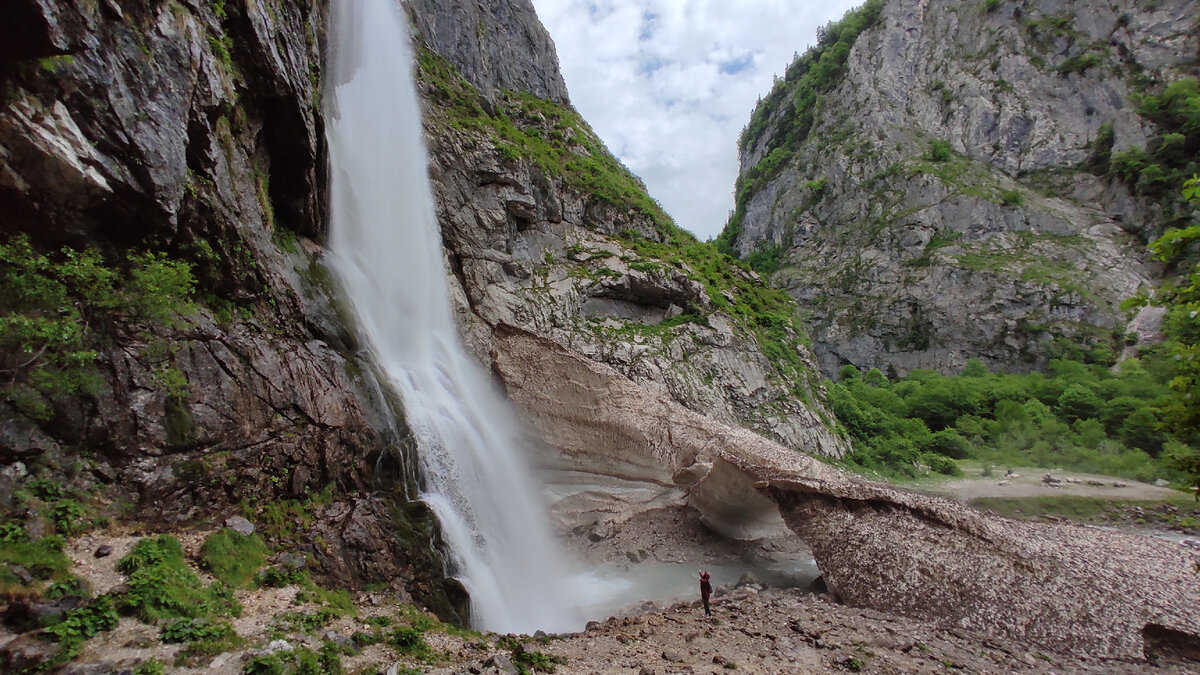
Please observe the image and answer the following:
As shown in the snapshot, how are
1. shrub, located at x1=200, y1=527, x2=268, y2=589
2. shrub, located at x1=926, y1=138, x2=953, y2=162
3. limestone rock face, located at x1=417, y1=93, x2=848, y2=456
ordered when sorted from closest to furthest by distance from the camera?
shrub, located at x1=200, y1=527, x2=268, y2=589 < limestone rock face, located at x1=417, y1=93, x2=848, y2=456 < shrub, located at x1=926, y1=138, x2=953, y2=162

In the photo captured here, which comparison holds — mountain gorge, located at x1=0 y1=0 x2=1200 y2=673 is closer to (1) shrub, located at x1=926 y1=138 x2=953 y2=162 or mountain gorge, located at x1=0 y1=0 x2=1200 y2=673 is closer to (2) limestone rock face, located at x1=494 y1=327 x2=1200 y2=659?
(2) limestone rock face, located at x1=494 y1=327 x2=1200 y2=659

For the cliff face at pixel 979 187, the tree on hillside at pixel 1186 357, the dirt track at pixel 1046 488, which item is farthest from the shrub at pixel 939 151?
the tree on hillside at pixel 1186 357

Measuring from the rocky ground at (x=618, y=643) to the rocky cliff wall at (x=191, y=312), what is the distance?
1150 mm

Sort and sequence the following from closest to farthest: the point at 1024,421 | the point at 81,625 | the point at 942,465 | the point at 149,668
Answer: the point at 149,668, the point at 81,625, the point at 942,465, the point at 1024,421

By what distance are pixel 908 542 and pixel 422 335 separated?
49.3 ft

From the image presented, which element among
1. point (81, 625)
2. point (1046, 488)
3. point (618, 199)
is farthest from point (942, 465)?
point (81, 625)

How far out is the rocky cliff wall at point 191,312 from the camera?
6.97m

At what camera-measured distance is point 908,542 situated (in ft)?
38.5

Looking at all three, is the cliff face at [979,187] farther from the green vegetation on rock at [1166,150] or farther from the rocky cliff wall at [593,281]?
the rocky cliff wall at [593,281]

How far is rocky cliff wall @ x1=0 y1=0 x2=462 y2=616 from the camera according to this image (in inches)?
275

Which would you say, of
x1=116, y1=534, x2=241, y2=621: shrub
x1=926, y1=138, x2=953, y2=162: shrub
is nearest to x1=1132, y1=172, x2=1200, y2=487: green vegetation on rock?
x1=116, y1=534, x2=241, y2=621: shrub

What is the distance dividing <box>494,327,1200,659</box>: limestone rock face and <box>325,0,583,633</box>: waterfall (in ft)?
10.5

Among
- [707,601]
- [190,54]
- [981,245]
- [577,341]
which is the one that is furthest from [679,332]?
[981,245]

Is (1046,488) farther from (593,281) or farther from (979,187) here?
(979,187)
